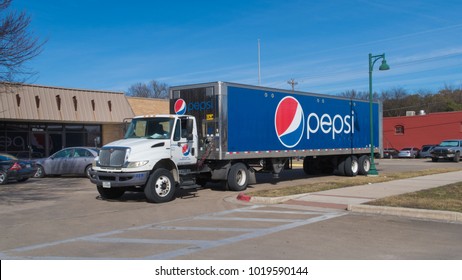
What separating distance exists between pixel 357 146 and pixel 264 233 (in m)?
15.0

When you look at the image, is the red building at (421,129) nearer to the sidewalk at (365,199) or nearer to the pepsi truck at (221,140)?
the pepsi truck at (221,140)

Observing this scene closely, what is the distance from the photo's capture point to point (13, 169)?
1909 cm

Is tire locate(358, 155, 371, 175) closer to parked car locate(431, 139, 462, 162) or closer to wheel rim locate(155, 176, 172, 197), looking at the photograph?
wheel rim locate(155, 176, 172, 197)

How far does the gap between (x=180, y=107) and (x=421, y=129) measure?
4927cm

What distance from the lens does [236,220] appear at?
9977 millimetres

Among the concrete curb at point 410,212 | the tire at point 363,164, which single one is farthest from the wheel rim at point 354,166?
the concrete curb at point 410,212

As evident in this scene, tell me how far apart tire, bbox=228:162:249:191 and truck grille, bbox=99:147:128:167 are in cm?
419

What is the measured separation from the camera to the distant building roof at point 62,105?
87.9ft

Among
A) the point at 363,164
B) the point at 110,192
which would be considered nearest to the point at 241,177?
the point at 110,192

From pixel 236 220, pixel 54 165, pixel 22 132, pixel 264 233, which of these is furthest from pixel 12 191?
pixel 22 132

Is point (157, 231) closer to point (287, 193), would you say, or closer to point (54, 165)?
point (287, 193)

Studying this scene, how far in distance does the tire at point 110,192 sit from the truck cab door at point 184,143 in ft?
6.61

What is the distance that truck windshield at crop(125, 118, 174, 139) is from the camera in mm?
13651

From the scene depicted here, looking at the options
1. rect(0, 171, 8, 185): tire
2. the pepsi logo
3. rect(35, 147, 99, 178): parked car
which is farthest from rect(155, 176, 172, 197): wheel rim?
rect(35, 147, 99, 178): parked car
